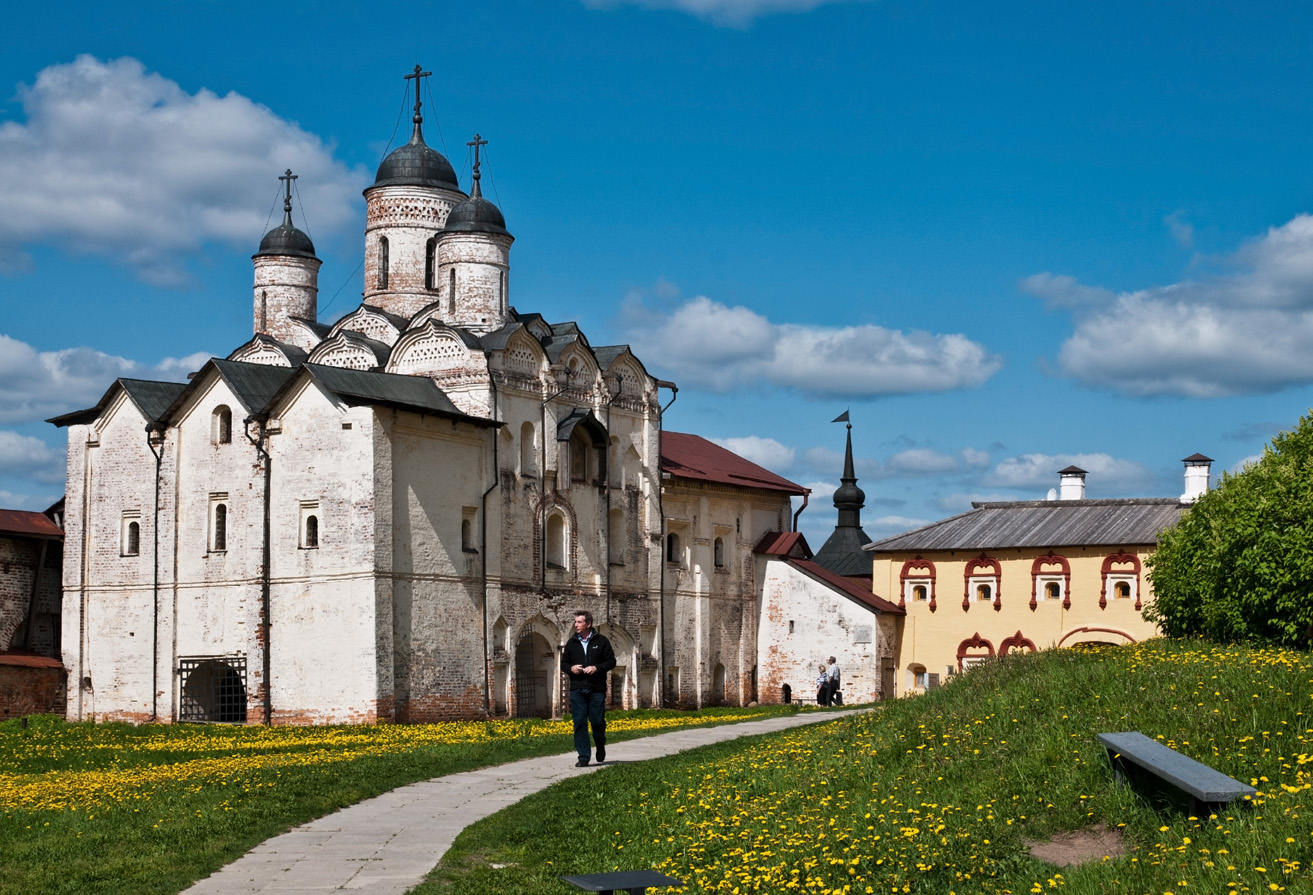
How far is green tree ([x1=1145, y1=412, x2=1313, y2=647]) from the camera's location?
70.5ft

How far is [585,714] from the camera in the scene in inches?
660

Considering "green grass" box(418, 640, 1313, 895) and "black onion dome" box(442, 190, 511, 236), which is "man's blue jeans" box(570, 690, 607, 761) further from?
"black onion dome" box(442, 190, 511, 236)

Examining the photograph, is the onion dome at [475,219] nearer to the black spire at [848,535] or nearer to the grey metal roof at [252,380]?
the grey metal roof at [252,380]

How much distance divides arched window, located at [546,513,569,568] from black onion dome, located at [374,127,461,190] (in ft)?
29.6

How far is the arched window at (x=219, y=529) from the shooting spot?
1307 inches

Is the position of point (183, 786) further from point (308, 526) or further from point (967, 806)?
point (308, 526)

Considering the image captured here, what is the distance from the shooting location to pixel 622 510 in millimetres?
38969

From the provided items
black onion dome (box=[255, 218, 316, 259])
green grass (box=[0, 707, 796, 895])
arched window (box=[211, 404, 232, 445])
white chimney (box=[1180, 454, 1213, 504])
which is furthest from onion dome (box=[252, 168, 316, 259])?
white chimney (box=[1180, 454, 1213, 504])

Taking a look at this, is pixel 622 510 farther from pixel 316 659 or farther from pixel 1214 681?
pixel 1214 681

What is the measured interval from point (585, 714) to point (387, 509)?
1549cm

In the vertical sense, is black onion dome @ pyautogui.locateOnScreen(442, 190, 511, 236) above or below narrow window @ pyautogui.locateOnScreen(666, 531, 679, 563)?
above

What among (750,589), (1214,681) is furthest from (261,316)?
(1214,681)

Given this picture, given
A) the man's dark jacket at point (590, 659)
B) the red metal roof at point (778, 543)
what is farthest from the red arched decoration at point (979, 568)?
the man's dark jacket at point (590, 659)

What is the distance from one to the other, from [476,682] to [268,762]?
47.5 feet
